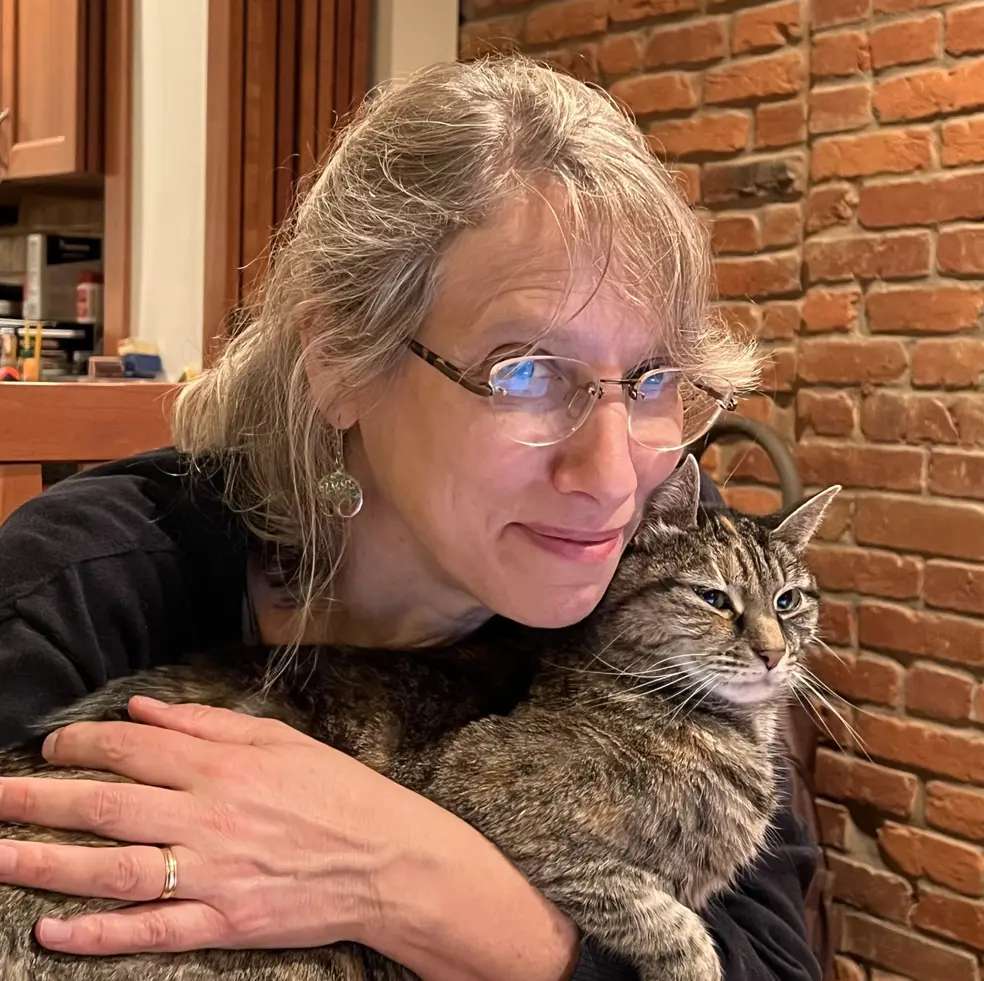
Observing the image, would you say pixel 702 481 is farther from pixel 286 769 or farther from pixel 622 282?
pixel 286 769

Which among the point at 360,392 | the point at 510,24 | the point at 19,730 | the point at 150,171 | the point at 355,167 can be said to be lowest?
the point at 19,730

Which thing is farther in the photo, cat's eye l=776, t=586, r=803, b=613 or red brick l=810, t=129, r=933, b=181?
red brick l=810, t=129, r=933, b=181

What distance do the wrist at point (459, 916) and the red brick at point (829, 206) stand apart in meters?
1.77

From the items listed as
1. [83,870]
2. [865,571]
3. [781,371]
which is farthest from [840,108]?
[83,870]

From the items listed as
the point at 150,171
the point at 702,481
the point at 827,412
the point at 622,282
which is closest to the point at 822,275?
the point at 827,412

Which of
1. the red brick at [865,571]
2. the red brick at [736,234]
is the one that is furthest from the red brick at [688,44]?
the red brick at [865,571]

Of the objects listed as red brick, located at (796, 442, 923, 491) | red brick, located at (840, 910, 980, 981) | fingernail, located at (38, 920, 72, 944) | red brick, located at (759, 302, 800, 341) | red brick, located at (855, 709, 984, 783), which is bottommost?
red brick, located at (840, 910, 980, 981)

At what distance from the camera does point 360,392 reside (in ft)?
3.54

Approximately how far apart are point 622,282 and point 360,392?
278mm

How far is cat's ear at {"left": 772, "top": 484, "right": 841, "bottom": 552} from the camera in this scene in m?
1.36

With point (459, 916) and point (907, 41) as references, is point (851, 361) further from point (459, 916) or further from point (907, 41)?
point (459, 916)

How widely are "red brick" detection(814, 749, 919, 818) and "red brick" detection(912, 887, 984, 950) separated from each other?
170 millimetres

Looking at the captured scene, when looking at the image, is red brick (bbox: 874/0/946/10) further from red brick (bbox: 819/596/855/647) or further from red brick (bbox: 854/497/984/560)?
red brick (bbox: 819/596/855/647)

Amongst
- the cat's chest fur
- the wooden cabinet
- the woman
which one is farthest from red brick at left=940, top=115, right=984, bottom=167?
the wooden cabinet
